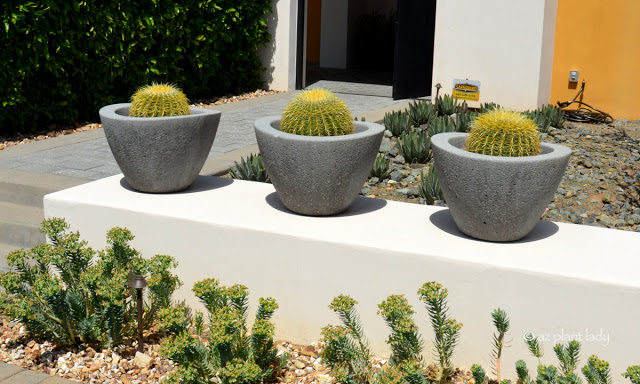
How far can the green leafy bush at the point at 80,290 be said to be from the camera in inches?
149

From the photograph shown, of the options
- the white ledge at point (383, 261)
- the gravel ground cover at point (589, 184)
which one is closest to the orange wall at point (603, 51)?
the gravel ground cover at point (589, 184)

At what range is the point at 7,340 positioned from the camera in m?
4.12

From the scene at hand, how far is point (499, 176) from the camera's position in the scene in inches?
146

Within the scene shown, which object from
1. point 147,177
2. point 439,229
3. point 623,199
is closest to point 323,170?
point 439,229

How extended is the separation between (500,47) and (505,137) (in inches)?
259

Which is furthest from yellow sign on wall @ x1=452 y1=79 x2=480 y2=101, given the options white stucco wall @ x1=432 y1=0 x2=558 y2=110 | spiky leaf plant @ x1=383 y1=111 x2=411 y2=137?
spiky leaf plant @ x1=383 y1=111 x2=411 y2=137

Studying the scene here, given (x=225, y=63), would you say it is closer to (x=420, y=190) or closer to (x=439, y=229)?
(x=420, y=190)

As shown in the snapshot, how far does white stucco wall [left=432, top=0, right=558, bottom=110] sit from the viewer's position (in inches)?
385

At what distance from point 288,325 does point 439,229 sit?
1.05 metres

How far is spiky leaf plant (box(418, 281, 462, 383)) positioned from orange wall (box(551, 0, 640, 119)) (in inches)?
293

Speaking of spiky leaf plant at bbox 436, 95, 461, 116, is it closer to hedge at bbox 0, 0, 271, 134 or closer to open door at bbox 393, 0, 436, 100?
open door at bbox 393, 0, 436, 100

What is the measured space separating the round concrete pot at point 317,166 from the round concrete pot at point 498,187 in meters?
0.49

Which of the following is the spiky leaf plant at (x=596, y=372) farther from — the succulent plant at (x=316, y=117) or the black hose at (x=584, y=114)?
the black hose at (x=584, y=114)

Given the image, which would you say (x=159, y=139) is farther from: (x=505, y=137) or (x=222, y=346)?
(x=505, y=137)
